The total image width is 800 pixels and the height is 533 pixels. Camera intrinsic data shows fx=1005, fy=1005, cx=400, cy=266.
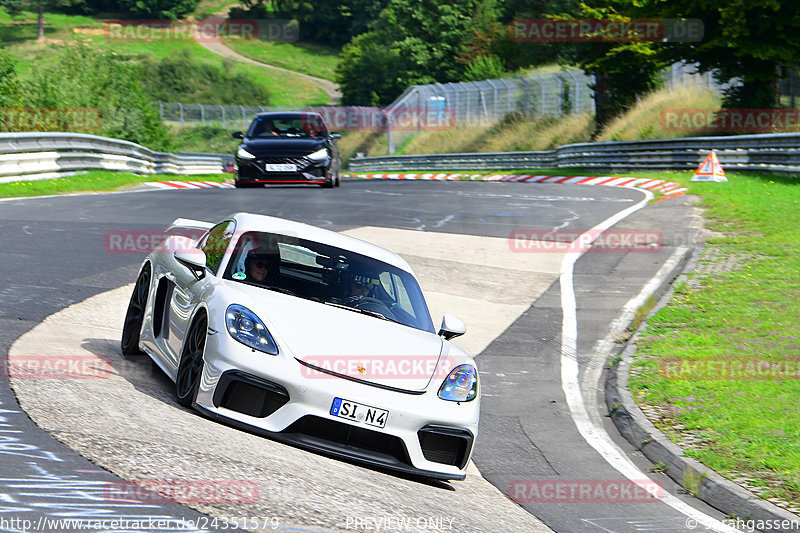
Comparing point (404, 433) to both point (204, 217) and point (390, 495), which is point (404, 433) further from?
point (204, 217)

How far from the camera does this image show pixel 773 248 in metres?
15.0

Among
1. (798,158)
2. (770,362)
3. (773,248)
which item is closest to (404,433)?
(770,362)

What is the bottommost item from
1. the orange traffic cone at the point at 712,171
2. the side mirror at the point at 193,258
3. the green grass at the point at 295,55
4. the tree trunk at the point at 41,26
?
the orange traffic cone at the point at 712,171

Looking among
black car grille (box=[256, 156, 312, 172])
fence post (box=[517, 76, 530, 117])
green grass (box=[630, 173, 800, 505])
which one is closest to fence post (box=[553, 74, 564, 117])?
fence post (box=[517, 76, 530, 117])

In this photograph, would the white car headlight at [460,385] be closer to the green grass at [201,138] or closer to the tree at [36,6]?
the green grass at [201,138]

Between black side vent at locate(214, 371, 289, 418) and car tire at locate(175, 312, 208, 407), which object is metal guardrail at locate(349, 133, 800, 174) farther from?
black side vent at locate(214, 371, 289, 418)

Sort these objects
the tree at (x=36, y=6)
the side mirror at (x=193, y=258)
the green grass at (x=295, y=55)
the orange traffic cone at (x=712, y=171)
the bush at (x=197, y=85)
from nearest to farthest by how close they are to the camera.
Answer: the side mirror at (x=193, y=258) < the orange traffic cone at (x=712, y=171) < the bush at (x=197, y=85) < the tree at (x=36, y=6) < the green grass at (x=295, y=55)

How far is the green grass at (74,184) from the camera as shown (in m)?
21.2

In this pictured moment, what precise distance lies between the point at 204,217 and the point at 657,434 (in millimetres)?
10490

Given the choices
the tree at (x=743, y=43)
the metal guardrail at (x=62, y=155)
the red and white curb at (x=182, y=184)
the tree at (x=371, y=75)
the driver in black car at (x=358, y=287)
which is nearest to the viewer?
the driver in black car at (x=358, y=287)

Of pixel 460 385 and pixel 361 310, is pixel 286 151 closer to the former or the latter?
pixel 361 310

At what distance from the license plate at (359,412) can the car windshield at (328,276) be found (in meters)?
1.08

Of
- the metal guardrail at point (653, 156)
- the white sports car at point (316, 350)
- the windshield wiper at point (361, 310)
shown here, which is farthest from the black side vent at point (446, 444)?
the metal guardrail at point (653, 156)

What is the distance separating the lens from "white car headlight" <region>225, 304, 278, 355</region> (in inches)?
238
